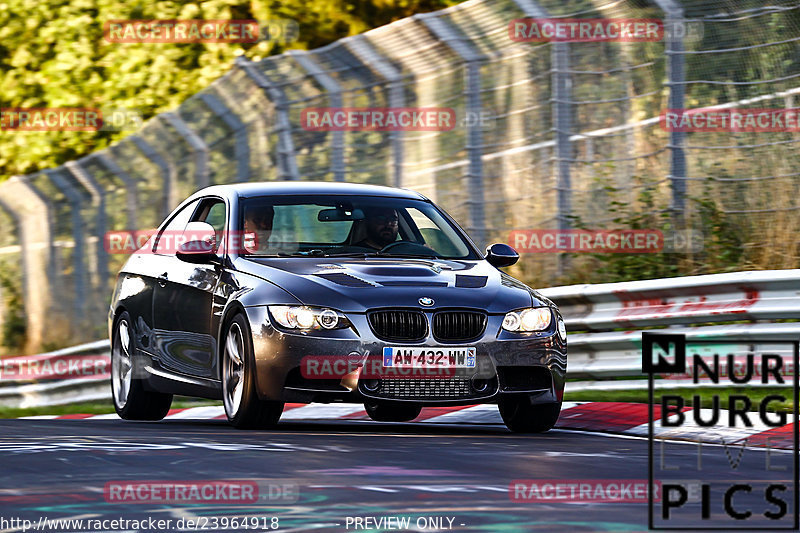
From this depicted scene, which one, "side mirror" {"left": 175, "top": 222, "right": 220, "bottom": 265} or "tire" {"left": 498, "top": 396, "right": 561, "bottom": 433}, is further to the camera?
"side mirror" {"left": 175, "top": 222, "right": 220, "bottom": 265}

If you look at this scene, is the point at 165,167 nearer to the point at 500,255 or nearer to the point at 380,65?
the point at 380,65

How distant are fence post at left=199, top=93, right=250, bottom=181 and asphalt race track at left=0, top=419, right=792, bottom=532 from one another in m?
6.00

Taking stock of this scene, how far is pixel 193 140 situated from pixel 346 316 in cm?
745

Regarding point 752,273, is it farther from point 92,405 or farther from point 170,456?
point 92,405

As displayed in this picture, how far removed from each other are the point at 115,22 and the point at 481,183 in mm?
11613

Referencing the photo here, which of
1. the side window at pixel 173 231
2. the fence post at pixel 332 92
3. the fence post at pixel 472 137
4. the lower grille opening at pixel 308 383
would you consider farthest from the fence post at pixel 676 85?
the lower grille opening at pixel 308 383

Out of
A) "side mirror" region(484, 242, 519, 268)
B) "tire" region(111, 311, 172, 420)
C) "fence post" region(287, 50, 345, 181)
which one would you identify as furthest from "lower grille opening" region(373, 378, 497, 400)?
"fence post" region(287, 50, 345, 181)

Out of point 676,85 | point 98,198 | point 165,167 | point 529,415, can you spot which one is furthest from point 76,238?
point 529,415

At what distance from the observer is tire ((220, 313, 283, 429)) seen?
9.97 m

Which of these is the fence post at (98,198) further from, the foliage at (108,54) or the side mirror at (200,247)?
the side mirror at (200,247)

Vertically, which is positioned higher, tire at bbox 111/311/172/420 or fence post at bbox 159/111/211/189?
fence post at bbox 159/111/211/189

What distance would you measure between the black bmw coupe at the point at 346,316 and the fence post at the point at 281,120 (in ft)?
15.3

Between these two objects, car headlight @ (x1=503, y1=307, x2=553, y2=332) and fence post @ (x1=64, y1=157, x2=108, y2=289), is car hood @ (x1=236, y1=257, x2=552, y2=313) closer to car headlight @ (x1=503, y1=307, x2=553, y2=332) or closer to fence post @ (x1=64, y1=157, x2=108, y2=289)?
car headlight @ (x1=503, y1=307, x2=553, y2=332)

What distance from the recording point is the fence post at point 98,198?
18.1 meters
